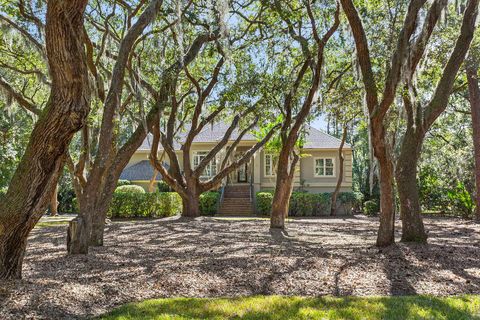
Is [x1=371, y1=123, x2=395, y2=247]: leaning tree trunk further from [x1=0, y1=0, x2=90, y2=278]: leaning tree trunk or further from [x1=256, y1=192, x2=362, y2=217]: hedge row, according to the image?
[x1=256, y1=192, x2=362, y2=217]: hedge row

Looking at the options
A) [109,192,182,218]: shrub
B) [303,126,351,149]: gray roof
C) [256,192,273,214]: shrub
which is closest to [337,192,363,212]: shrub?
[303,126,351,149]: gray roof

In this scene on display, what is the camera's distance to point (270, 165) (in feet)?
84.8

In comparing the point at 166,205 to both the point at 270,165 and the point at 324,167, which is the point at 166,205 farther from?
the point at 324,167

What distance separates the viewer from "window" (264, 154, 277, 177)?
25.5 metres

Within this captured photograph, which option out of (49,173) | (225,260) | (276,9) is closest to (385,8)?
(276,9)

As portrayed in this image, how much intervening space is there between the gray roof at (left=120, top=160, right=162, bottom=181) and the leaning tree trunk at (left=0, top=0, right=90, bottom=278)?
22.0 metres

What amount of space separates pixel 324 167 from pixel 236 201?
592cm

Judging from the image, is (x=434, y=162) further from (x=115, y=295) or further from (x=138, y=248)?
(x=115, y=295)

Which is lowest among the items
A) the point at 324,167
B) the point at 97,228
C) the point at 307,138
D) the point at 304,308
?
the point at 304,308

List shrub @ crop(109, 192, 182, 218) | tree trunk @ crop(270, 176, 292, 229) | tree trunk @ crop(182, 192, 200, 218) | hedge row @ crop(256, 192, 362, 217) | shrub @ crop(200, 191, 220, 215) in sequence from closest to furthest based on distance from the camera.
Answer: tree trunk @ crop(270, 176, 292, 229) < tree trunk @ crop(182, 192, 200, 218) < shrub @ crop(109, 192, 182, 218) < hedge row @ crop(256, 192, 362, 217) < shrub @ crop(200, 191, 220, 215)

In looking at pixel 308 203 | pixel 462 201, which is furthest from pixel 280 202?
pixel 462 201

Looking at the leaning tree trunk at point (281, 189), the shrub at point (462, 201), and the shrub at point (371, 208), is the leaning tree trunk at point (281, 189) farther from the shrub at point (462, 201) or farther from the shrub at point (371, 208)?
the shrub at point (371, 208)

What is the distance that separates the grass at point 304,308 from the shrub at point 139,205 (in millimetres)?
14795

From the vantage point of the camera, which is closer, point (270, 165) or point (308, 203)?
point (308, 203)
